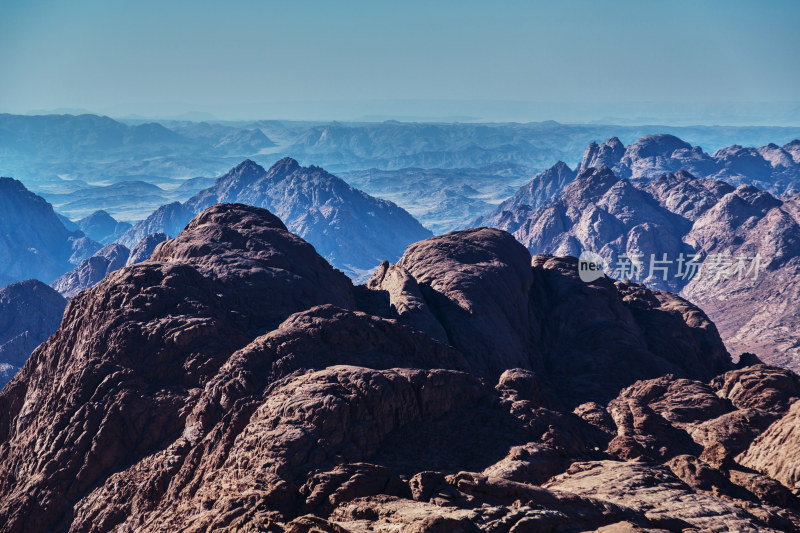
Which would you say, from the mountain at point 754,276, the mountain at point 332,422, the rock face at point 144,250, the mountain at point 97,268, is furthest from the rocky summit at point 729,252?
the mountain at point 97,268

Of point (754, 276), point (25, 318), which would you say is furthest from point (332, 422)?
point (754, 276)

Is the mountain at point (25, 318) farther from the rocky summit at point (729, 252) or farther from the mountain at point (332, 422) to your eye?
the rocky summit at point (729, 252)

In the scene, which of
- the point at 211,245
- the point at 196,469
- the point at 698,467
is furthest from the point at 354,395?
the point at 211,245

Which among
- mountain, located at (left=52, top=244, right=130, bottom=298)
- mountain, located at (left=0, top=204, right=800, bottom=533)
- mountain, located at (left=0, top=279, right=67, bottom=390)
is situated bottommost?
mountain, located at (left=52, top=244, right=130, bottom=298)

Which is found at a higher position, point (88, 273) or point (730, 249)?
point (730, 249)

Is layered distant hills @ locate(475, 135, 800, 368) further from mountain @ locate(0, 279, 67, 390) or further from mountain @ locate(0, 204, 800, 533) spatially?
mountain @ locate(0, 279, 67, 390)

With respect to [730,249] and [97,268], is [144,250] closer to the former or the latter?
[97,268]

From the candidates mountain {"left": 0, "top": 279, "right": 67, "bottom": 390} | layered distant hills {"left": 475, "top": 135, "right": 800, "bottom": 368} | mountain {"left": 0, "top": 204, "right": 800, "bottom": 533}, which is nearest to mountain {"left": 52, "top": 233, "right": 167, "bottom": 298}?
mountain {"left": 0, "top": 279, "right": 67, "bottom": 390}
